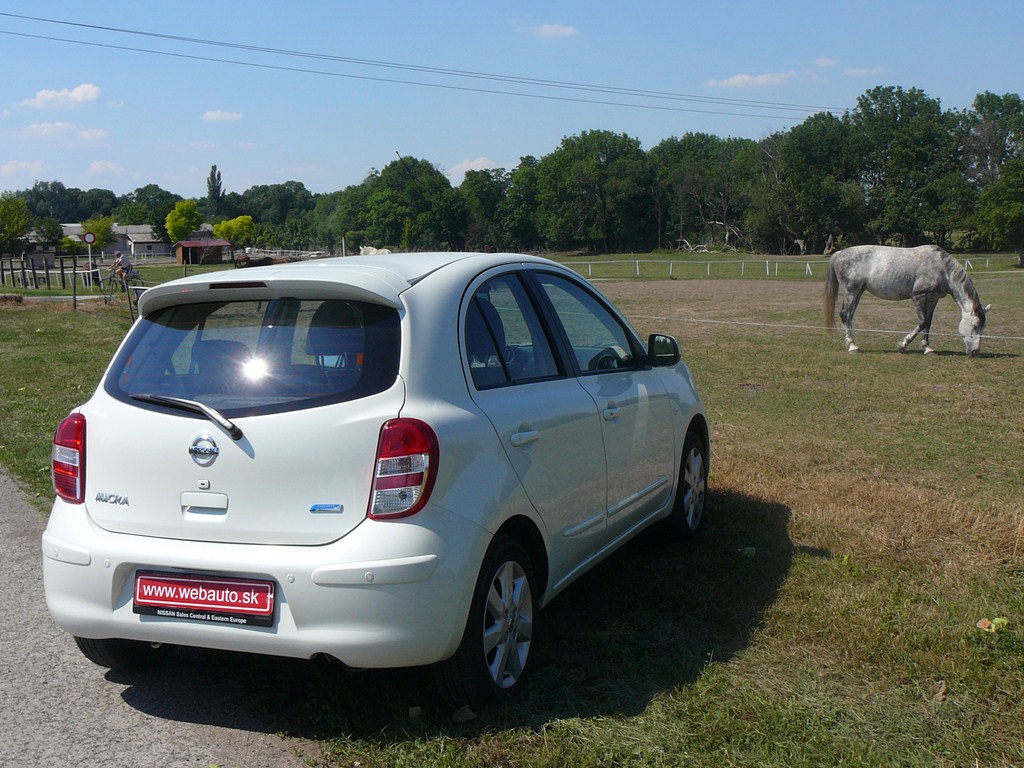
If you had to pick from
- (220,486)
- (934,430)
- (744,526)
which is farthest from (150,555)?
(934,430)

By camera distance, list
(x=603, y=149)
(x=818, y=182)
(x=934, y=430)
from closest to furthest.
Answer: (x=934, y=430) < (x=818, y=182) < (x=603, y=149)

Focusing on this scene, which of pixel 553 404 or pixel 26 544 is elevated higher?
pixel 553 404

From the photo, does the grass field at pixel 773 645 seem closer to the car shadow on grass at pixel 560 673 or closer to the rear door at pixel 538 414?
the car shadow on grass at pixel 560 673

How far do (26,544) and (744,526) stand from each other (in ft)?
15.1

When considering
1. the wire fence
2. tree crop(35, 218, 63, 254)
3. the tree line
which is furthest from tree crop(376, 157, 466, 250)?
tree crop(35, 218, 63, 254)

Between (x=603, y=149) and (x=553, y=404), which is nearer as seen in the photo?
(x=553, y=404)

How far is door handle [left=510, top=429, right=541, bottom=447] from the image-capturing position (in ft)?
14.1

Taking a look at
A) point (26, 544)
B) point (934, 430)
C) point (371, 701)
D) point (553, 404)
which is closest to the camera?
point (371, 701)

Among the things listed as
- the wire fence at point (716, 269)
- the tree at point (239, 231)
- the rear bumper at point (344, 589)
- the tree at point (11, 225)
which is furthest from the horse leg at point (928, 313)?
the tree at point (239, 231)

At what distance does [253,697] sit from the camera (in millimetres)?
4332

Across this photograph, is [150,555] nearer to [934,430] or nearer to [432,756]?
[432,756]

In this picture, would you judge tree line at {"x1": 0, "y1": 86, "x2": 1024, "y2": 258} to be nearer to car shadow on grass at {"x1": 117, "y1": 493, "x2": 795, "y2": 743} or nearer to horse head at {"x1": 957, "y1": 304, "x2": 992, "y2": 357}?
horse head at {"x1": 957, "y1": 304, "x2": 992, "y2": 357}

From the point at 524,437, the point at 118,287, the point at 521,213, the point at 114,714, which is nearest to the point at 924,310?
the point at 524,437

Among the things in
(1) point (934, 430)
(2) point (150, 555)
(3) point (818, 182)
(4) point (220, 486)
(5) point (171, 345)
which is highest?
(3) point (818, 182)
